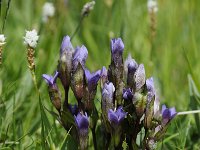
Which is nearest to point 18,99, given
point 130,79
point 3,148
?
point 3,148

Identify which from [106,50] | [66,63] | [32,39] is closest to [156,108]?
[66,63]

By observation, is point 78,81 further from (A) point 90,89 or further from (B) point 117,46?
(B) point 117,46

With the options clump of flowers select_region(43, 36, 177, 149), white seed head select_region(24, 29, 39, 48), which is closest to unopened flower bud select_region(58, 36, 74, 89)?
clump of flowers select_region(43, 36, 177, 149)

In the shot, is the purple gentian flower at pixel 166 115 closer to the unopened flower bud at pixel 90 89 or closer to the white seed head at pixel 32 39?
the unopened flower bud at pixel 90 89

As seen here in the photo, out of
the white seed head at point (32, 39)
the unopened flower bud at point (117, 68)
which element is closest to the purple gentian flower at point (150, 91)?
the unopened flower bud at point (117, 68)

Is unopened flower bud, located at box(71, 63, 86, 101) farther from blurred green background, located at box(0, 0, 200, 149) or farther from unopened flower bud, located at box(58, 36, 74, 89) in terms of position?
blurred green background, located at box(0, 0, 200, 149)

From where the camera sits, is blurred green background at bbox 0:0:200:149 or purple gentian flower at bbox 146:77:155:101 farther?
blurred green background at bbox 0:0:200:149

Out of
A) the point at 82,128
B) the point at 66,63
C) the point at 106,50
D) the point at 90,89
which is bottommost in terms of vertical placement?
the point at 82,128
